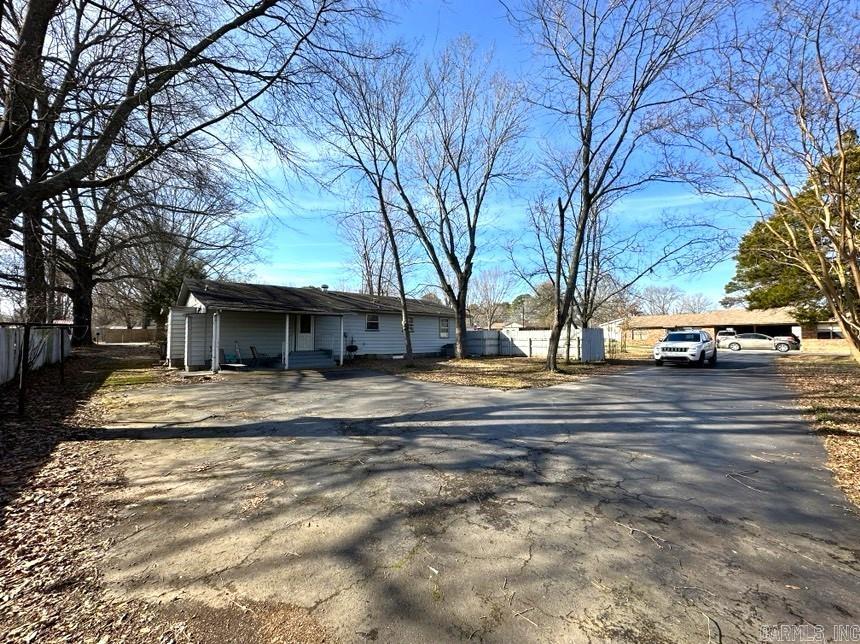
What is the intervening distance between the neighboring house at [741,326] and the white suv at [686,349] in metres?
11.1

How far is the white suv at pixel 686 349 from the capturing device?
18.6 m

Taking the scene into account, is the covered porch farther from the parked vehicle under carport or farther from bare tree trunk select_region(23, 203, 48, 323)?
the parked vehicle under carport

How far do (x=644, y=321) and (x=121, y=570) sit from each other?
55261 millimetres

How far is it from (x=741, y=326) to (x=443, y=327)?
3560 cm

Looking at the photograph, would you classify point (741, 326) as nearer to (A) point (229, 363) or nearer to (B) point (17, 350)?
(A) point (229, 363)

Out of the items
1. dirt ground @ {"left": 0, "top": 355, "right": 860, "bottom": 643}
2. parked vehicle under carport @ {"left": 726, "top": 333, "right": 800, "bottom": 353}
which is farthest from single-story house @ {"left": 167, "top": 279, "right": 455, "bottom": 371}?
parked vehicle under carport @ {"left": 726, "top": 333, "right": 800, "bottom": 353}

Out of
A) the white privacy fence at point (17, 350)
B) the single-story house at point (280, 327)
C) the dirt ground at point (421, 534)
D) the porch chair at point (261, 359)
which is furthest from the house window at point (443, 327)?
the dirt ground at point (421, 534)

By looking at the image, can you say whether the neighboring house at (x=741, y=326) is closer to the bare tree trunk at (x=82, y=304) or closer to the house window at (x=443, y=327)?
the house window at (x=443, y=327)

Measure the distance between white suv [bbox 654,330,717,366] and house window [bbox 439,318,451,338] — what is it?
1222 cm

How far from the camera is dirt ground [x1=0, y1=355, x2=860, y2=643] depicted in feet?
7.32

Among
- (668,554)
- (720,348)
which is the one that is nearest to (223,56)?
(668,554)

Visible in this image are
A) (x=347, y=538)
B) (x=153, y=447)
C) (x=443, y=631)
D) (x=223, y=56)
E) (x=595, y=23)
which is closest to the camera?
(x=443, y=631)

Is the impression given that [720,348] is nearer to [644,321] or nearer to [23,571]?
[644,321]

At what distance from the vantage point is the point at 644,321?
4972 centimetres
